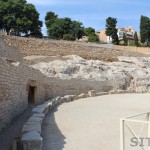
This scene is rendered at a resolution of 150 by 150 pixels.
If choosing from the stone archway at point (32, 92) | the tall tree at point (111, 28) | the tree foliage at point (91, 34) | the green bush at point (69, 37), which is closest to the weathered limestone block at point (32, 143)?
the stone archway at point (32, 92)

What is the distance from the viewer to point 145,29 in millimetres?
75250

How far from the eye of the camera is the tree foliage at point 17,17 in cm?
5206

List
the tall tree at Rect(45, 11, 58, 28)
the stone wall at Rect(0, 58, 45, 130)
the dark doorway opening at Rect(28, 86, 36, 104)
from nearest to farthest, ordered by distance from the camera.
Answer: the stone wall at Rect(0, 58, 45, 130), the dark doorway opening at Rect(28, 86, 36, 104), the tall tree at Rect(45, 11, 58, 28)

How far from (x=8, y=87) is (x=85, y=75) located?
21.8m

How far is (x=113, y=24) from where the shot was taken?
73938 mm

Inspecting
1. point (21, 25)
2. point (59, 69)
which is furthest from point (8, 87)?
point (21, 25)

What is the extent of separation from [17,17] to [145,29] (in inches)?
1303

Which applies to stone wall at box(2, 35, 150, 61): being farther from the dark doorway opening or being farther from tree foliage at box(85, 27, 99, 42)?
tree foliage at box(85, 27, 99, 42)

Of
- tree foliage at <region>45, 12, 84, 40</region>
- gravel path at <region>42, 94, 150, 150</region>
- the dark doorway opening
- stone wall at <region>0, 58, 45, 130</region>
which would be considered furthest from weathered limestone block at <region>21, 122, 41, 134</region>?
tree foliage at <region>45, 12, 84, 40</region>

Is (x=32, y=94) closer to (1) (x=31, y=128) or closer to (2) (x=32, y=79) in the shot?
(2) (x=32, y=79)

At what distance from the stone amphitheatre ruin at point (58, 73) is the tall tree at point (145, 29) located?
91.8 ft

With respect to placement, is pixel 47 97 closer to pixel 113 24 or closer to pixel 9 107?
pixel 9 107

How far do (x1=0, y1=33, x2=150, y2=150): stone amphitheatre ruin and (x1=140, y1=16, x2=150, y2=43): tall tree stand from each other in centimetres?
2799

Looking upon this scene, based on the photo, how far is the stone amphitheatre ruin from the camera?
42.7 feet
